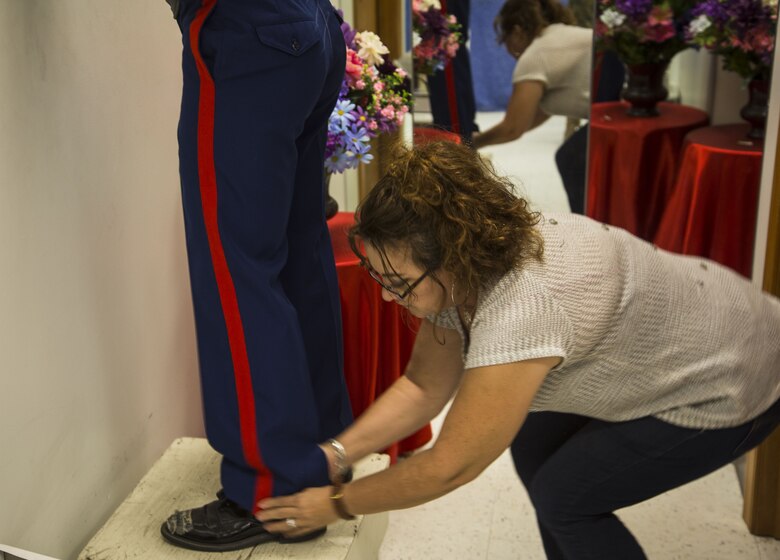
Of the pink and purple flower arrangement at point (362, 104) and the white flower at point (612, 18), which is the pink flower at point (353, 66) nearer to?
the pink and purple flower arrangement at point (362, 104)

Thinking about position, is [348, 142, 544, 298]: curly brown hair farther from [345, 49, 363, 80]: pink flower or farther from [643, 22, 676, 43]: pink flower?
[643, 22, 676, 43]: pink flower

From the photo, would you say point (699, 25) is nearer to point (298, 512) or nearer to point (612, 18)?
point (612, 18)

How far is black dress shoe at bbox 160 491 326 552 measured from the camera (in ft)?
5.57

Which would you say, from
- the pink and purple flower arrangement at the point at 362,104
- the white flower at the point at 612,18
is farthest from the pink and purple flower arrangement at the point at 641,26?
the pink and purple flower arrangement at the point at 362,104

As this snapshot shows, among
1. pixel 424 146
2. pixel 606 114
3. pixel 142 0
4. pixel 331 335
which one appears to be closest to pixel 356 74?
pixel 142 0

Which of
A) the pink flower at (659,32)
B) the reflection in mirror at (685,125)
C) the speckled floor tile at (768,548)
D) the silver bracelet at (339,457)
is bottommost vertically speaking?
the speckled floor tile at (768,548)

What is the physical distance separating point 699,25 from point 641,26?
7.1 inches

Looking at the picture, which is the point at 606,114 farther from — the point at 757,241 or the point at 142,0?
the point at 142,0

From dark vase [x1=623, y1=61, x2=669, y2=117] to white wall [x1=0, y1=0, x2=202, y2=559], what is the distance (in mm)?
1843

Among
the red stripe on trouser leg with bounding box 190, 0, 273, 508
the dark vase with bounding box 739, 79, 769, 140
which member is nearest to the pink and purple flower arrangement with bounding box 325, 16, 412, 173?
the red stripe on trouser leg with bounding box 190, 0, 273, 508

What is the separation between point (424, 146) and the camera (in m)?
1.42

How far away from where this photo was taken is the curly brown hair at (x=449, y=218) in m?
1.33

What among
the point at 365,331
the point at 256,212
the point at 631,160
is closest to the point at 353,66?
the point at 365,331

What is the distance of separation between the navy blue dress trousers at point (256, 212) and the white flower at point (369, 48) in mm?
611
